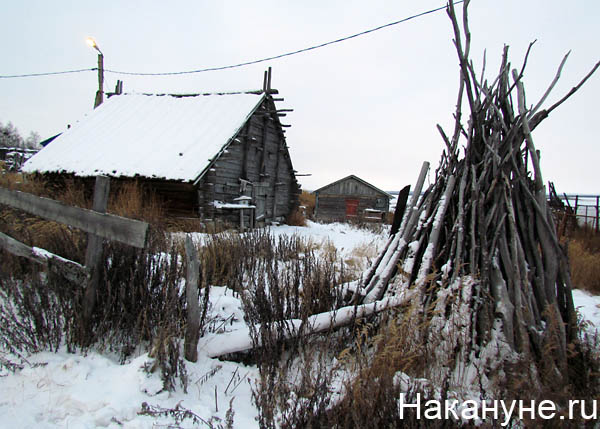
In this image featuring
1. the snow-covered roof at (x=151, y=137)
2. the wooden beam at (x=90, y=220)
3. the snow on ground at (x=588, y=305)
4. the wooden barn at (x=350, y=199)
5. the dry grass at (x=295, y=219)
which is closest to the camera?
the wooden beam at (x=90, y=220)

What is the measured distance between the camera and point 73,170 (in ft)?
39.2

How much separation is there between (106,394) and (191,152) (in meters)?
10.4

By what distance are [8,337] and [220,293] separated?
76.6 inches

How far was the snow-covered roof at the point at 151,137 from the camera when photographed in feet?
37.3

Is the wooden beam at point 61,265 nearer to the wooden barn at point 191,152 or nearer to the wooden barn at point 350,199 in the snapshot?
the wooden barn at point 191,152

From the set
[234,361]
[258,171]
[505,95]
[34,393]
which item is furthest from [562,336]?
[258,171]

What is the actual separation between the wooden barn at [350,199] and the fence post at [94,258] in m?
25.7

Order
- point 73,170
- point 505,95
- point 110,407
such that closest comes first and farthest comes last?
point 110,407, point 505,95, point 73,170

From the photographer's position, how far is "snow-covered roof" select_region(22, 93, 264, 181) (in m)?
11.4

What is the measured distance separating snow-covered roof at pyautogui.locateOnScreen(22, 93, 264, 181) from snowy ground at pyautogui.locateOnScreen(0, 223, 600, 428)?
853 centimetres

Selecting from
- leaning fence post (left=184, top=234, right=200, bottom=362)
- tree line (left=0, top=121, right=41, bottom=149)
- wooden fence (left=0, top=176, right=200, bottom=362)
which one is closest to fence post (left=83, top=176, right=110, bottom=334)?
wooden fence (left=0, top=176, right=200, bottom=362)

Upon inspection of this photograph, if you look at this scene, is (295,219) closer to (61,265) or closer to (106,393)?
(61,265)

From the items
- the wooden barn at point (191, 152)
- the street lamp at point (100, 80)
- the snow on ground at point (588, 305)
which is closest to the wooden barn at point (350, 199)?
the wooden barn at point (191, 152)

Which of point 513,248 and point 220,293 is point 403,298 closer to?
point 513,248
